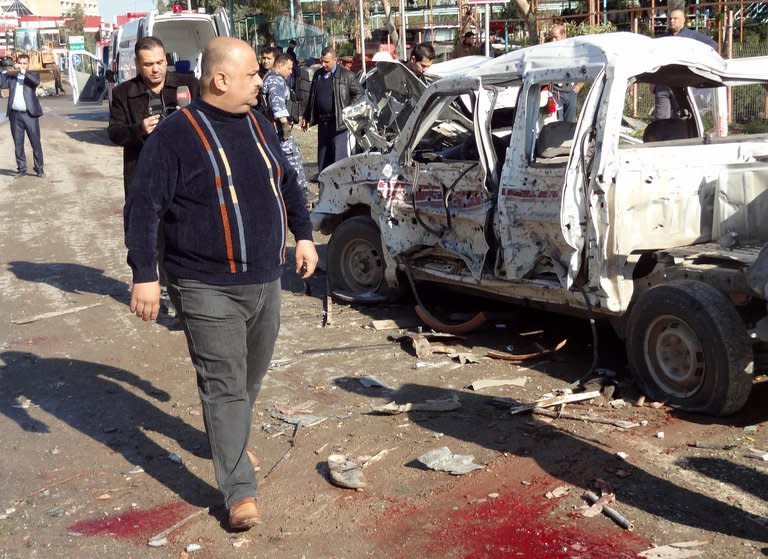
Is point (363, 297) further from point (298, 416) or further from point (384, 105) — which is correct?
point (298, 416)

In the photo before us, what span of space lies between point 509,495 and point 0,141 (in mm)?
21711

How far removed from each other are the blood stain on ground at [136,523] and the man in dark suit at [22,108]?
44.6 ft

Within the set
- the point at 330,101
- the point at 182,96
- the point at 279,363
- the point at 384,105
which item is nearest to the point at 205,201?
the point at 279,363

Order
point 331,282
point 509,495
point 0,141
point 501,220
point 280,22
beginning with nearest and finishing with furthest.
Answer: point 509,495 < point 501,220 < point 331,282 < point 0,141 < point 280,22

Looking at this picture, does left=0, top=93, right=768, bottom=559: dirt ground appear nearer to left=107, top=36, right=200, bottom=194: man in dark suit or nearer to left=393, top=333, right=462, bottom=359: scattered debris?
left=393, top=333, right=462, bottom=359: scattered debris

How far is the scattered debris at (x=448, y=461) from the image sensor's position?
4.72 metres

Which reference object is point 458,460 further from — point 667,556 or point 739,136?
point 739,136

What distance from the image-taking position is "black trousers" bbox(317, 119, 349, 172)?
12.3 metres

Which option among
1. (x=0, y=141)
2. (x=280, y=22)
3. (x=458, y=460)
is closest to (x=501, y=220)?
(x=458, y=460)

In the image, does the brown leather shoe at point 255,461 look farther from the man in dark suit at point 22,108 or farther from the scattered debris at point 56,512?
→ the man in dark suit at point 22,108

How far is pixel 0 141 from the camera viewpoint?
23.4 meters

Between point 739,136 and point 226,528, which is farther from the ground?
point 739,136

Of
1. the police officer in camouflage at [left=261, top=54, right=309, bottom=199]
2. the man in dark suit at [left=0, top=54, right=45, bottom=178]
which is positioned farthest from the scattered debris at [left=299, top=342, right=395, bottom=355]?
the man in dark suit at [left=0, top=54, right=45, bottom=178]

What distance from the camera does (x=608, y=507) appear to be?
4.21m
